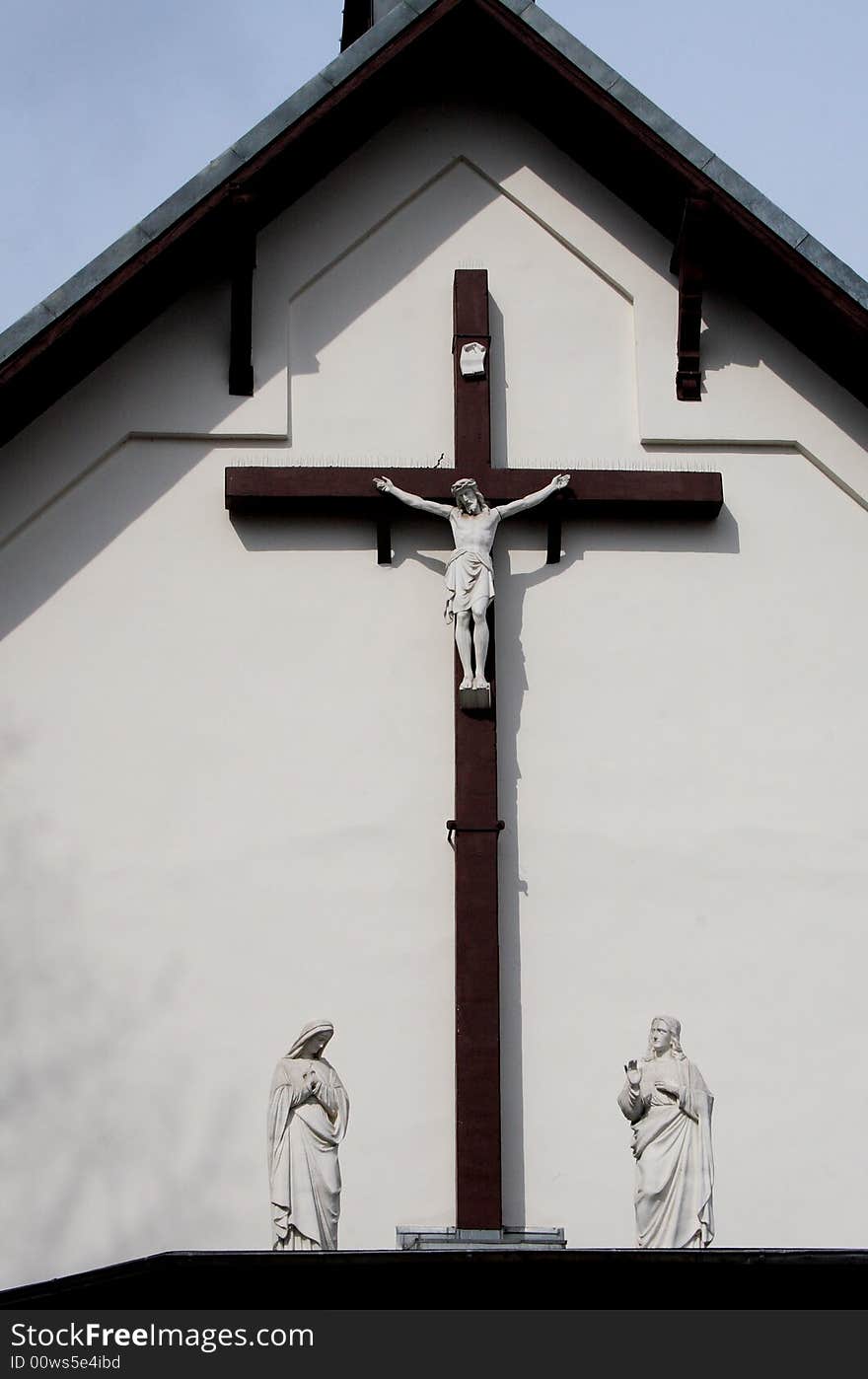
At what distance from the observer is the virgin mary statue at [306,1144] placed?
1029 centimetres

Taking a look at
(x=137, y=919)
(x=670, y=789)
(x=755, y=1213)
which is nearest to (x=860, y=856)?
(x=670, y=789)

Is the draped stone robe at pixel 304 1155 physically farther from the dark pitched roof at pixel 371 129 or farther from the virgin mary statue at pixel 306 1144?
the dark pitched roof at pixel 371 129

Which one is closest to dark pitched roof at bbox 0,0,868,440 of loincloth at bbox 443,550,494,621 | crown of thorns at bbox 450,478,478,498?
crown of thorns at bbox 450,478,478,498

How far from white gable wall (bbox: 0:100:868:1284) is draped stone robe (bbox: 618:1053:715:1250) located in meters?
1.70

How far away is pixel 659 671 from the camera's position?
1324 cm

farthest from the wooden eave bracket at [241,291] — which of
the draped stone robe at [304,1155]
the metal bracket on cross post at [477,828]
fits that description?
the draped stone robe at [304,1155]

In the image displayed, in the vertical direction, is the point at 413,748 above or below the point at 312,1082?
above

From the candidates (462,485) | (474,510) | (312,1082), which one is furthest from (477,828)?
(312,1082)

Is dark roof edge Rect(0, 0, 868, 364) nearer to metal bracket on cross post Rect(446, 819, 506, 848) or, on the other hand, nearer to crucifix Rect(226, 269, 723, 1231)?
crucifix Rect(226, 269, 723, 1231)

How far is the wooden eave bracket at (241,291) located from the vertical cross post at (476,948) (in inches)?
50.5

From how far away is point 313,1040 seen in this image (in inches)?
416

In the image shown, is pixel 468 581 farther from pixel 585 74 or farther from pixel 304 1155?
pixel 304 1155

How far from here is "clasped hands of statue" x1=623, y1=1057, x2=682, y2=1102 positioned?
34.2 ft

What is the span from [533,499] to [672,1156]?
4.36 m
